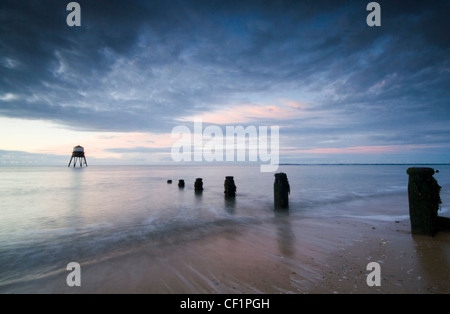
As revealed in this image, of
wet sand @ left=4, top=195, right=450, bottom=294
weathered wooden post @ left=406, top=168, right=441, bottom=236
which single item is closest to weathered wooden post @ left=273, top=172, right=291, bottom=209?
wet sand @ left=4, top=195, right=450, bottom=294

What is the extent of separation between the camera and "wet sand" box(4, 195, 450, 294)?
4324 millimetres

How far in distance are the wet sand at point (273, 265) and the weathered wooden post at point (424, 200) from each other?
0.37m

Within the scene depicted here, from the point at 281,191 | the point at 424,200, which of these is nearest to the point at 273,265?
the point at 424,200

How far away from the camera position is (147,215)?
12445 millimetres

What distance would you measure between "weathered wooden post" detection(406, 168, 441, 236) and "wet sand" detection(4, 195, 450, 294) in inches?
14.6

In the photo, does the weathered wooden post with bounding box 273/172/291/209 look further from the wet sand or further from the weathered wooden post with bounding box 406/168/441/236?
the weathered wooden post with bounding box 406/168/441/236

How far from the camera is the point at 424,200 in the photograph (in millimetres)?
6742

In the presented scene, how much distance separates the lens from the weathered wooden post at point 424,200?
6.73m

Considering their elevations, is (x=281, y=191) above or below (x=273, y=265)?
above

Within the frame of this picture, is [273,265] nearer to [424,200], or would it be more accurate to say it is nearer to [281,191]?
[424,200]

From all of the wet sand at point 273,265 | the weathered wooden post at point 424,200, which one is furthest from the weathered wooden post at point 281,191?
the weathered wooden post at point 424,200

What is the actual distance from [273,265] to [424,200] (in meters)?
5.33
